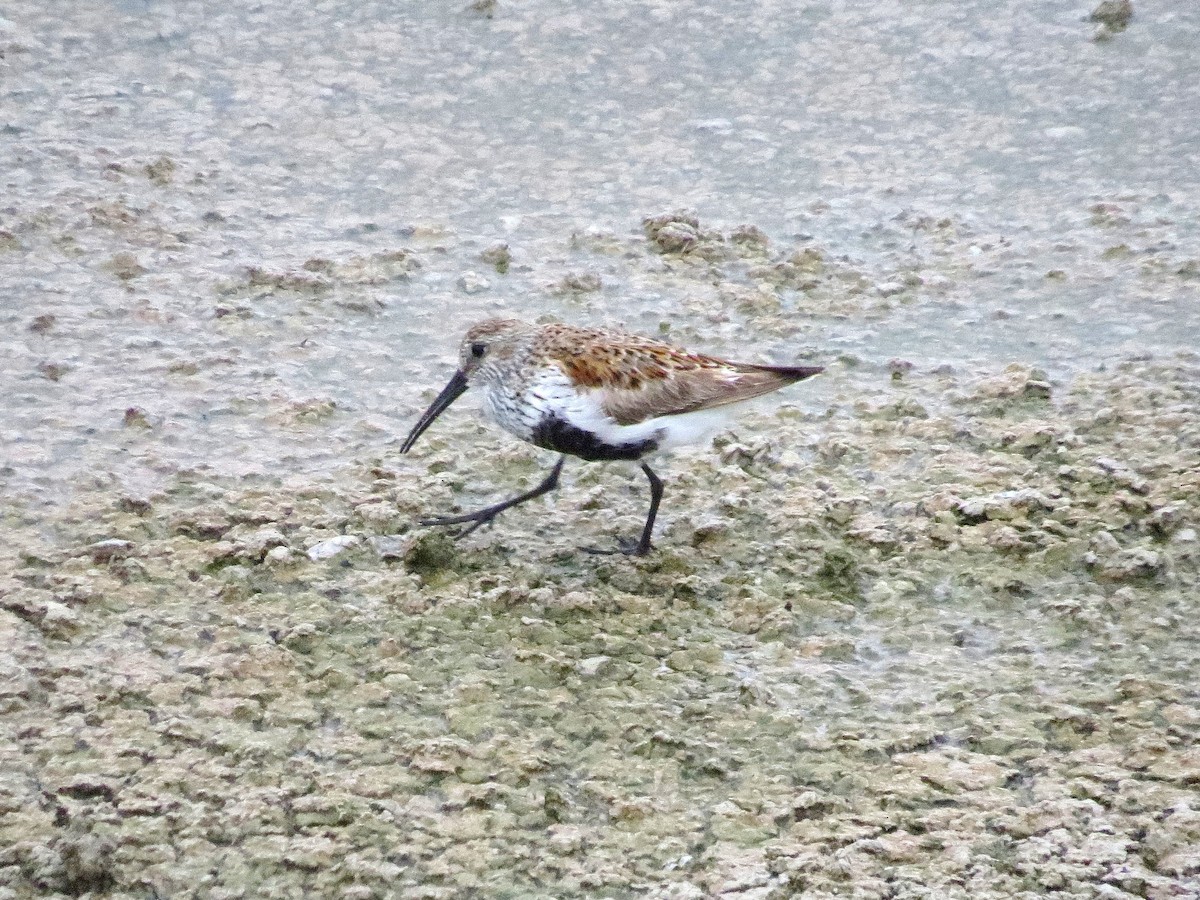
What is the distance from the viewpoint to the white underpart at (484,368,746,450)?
4680 mm

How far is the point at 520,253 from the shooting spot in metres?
6.39

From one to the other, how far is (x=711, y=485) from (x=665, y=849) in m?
1.78

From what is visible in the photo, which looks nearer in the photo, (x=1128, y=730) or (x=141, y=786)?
(x=141, y=786)

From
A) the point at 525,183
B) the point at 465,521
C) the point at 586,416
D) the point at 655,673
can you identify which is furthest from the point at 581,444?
the point at 525,183

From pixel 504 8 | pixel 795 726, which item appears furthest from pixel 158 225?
pixel 795 726

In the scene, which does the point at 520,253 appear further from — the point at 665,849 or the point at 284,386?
the point at 665,849

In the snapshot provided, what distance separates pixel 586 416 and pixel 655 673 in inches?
34.0

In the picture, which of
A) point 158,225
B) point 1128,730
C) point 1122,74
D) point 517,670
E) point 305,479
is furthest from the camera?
point 1122,74

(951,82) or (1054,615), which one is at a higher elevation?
(951,82)

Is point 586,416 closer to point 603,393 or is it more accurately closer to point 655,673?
point 603,393

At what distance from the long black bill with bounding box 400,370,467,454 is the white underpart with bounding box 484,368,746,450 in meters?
0.27

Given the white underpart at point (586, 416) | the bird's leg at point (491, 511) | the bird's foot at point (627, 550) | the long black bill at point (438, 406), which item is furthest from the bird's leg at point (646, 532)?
the long black bill at point (438, 406)

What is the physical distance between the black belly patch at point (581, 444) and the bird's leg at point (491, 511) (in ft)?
0.67

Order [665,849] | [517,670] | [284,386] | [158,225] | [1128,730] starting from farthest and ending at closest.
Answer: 1. [158,225]
2. [284,386]
3. [517,670]
4. [1128,730]
5. [665,849]
